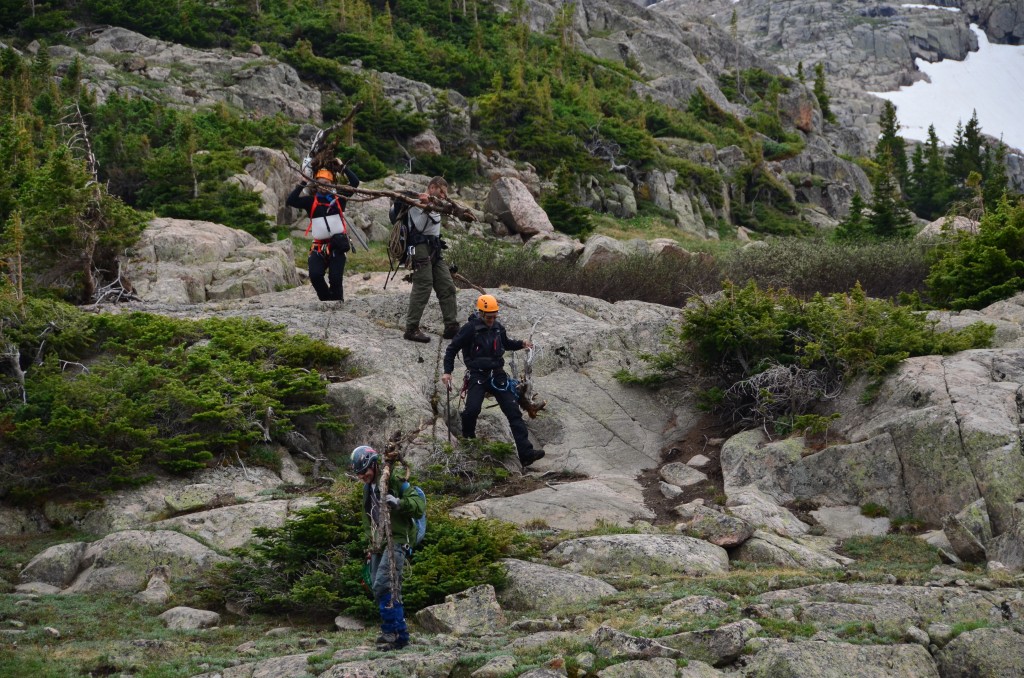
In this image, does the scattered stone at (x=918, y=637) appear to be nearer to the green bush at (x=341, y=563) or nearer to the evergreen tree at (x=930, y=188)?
the green bush at (x=341, y=563)

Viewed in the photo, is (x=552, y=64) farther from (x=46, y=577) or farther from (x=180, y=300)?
(x=46, y=577)

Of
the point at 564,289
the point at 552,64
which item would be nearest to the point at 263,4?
the point at 552,64

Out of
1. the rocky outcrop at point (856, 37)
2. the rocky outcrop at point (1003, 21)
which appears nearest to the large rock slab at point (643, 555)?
the rocky outcrop at point (856, 37)

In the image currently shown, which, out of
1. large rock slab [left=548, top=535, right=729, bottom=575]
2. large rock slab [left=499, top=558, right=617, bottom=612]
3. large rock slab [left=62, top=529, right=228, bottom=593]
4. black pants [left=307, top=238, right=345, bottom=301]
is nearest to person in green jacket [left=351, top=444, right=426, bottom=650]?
large rock slab [left=499, top=558, right=617, bottom=612]

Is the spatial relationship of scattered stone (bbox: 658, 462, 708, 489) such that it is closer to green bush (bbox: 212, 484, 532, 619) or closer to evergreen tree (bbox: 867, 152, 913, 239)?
green bush (bbox: 212, 484, 532, 619)

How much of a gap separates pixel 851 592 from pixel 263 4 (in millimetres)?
45906

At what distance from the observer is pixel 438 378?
14.2 meters

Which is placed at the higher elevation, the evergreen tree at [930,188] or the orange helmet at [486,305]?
the evergreen tree at [930,188]

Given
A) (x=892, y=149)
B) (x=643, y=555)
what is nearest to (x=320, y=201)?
(x=643, y=555)

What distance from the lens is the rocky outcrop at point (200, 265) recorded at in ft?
57.6

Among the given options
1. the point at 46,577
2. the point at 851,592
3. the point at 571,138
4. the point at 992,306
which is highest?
the point at 571,138

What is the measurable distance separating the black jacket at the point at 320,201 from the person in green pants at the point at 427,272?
96 cm

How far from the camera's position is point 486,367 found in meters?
12.7

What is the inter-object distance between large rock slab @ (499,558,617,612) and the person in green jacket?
5.05 feet
